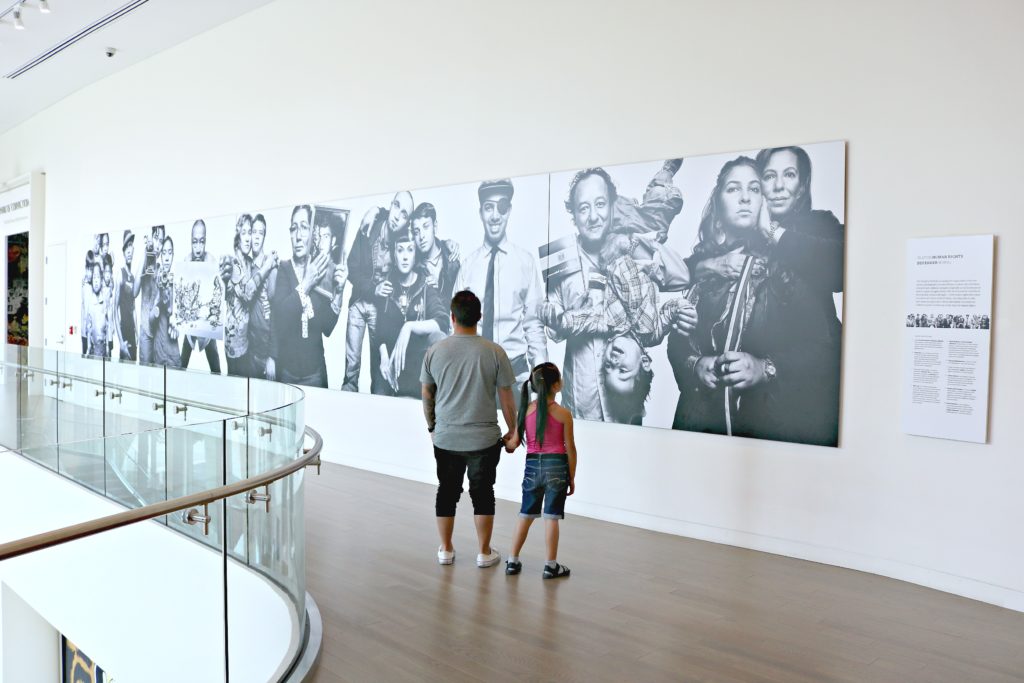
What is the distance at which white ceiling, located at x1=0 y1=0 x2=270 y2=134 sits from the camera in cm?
1208

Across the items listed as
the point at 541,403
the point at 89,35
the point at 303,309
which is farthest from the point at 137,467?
the point at 89,35

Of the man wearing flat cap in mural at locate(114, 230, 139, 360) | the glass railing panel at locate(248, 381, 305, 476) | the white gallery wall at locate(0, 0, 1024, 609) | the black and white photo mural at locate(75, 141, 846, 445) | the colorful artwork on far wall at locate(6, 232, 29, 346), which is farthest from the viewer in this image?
the colorful artwork on far wall at locate(6, 232, 29, 346)

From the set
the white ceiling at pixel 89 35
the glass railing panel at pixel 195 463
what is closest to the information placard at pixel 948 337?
the glass railing panel at pixel 195 463

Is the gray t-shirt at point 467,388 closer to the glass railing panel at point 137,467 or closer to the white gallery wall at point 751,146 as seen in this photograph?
the white gallery wall at point 751,146

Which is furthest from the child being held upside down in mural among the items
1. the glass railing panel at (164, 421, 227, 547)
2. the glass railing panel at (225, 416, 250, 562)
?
the glass railing panel at (164, 421, 227, 547)

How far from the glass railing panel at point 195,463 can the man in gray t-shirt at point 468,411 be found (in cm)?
183

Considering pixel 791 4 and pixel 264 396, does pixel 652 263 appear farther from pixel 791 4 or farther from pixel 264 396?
pixel 264 396

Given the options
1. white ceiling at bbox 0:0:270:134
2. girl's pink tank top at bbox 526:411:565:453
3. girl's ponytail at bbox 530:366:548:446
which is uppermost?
white ceiling at bbox 0:0:270:134

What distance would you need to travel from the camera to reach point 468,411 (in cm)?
582

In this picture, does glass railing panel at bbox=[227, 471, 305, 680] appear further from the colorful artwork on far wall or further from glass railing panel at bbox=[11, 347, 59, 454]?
the colorful artwork on far wall

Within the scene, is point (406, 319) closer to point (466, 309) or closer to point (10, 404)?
point (466, 309)

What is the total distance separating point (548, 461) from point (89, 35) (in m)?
12.2

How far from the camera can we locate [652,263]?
7.27 m

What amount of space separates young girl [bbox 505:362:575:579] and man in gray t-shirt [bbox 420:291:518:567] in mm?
220
